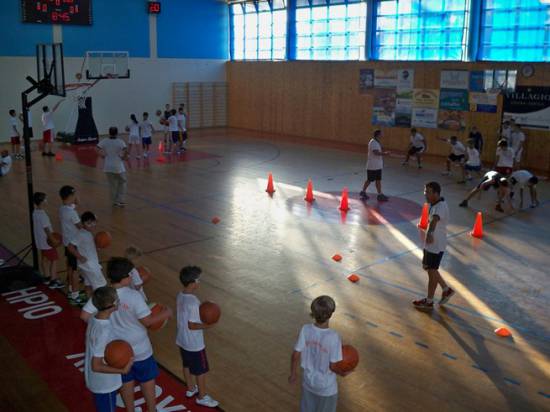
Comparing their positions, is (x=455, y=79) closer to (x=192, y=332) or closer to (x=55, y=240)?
(x=55, y=240)

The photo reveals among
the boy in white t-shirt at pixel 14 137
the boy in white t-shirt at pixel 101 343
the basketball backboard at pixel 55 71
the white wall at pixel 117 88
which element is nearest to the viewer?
the boy in white t-shirt at pixel 101 343

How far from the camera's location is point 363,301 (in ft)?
27.0

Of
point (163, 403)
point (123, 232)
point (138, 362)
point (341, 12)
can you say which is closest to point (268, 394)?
point (163, 403)

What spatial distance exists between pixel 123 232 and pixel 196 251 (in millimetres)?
2009

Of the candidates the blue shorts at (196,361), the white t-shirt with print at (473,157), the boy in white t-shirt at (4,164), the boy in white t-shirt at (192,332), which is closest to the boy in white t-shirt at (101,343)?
the boy in white t-shirt at (192,332)

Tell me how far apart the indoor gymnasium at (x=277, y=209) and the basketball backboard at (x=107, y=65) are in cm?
11

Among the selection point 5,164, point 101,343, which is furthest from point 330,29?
point 101,343

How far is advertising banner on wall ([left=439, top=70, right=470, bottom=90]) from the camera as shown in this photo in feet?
66.8

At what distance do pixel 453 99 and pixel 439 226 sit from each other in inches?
576

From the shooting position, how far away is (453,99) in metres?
20.9

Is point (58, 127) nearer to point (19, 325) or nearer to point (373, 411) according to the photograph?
point (19, 325)

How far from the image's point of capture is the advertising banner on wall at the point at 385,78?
22766 millimetres

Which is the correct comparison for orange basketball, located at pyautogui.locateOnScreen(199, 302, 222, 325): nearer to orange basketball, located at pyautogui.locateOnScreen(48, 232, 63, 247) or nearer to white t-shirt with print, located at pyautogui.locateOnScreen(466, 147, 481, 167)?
orange basketball, located at pyautogui.locateOnScreen(48, 232, 63, 247)

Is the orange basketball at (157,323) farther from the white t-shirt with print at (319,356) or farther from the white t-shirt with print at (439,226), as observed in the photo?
the white t-shirt with print at (439,226)
